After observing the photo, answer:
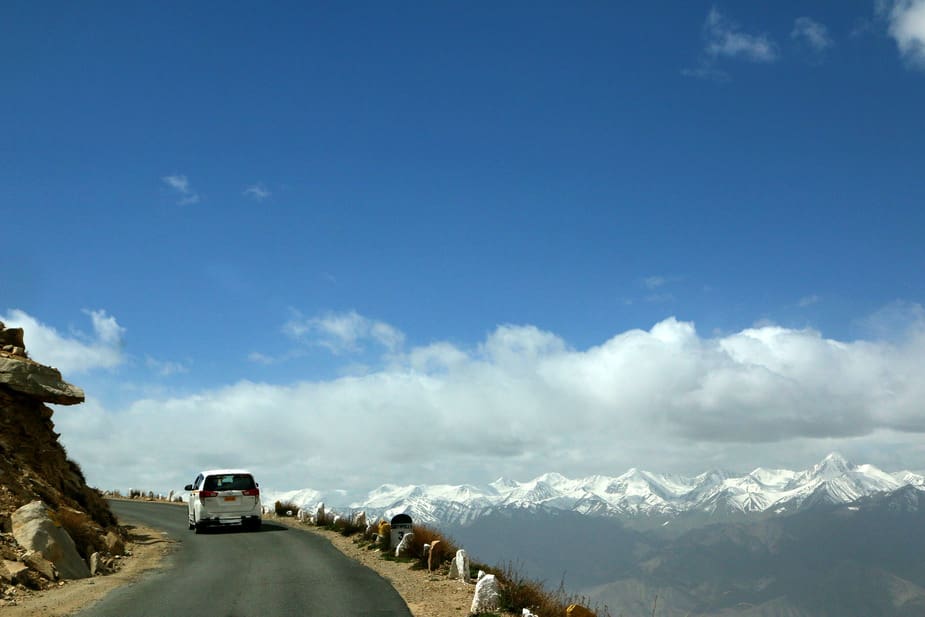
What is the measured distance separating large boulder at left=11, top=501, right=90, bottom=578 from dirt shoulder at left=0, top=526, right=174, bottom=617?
0.53 metres

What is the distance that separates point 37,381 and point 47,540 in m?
7.20

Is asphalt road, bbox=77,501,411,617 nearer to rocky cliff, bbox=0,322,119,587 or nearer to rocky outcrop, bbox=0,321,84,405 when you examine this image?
rocky cliff, bbox=0,322,119,587

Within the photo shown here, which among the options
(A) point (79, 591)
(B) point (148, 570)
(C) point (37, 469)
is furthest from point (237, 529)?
(A) point (79, 591)

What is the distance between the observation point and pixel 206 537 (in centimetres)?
2639

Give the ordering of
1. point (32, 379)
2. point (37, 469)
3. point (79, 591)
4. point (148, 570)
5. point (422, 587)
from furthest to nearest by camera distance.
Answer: point (32, 379)
point (37, 469)
point (148, 570)
point (422, 587)
point (79, 591)

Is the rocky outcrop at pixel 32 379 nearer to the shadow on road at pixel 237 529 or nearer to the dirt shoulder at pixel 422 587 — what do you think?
the shadow on road at pixel 237 529

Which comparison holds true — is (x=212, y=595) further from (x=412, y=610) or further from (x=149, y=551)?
(x=149, y=551)

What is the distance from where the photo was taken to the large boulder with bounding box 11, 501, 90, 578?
1764cm

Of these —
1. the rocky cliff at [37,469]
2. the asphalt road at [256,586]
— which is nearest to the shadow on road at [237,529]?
the asphalt road at [256,586]

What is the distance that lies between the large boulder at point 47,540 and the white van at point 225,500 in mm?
8301

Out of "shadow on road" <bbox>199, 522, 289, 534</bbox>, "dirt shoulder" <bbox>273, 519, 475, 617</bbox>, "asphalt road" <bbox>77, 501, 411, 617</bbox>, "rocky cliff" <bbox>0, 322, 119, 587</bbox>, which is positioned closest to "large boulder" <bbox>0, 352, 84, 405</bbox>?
"rocky cliff" <bbox>0, 322, 119, 587</bbox>

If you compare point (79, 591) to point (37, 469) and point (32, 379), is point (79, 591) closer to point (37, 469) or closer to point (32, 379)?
point (37, 469)

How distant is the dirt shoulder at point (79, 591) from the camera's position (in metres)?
13.9

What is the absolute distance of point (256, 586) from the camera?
16234 mm
